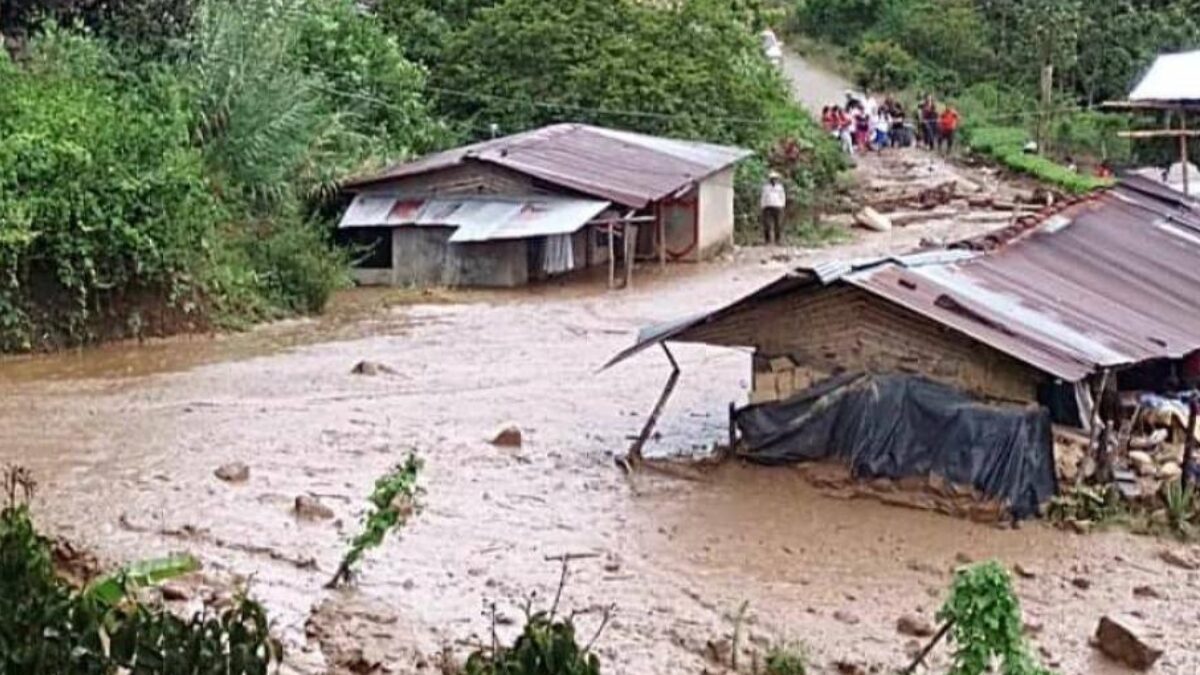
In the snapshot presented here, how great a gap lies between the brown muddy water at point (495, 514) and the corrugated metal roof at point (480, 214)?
4817mm

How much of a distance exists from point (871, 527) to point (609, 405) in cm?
475

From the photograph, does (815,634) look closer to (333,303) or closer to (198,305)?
(198,305)

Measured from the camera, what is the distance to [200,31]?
81.7 feet

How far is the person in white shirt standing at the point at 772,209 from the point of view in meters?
30.9

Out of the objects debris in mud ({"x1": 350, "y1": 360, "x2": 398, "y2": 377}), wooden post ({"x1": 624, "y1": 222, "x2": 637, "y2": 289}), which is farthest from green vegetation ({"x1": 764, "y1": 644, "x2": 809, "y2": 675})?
wooden post ({"x1": 624, "y1": 222, "x2": 637, "y2": 289})

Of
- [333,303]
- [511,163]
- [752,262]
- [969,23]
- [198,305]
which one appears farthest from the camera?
[969,23]

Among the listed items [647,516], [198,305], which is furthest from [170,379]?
[647,516]

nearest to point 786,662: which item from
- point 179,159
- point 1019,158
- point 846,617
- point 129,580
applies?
point 846,617

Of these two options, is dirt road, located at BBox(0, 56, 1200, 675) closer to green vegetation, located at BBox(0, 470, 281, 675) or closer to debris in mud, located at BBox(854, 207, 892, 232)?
green vegetation, located at BBox(0, 470, 281, 675)

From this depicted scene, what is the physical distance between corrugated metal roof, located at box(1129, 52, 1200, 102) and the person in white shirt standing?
9.78 m

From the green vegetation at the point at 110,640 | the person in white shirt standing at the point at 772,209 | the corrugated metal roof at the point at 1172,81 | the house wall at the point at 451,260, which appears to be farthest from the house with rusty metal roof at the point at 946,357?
the person in white shirt standing at the point at 772,209

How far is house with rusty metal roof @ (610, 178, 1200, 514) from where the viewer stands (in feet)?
45.5

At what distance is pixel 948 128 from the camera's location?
128ft

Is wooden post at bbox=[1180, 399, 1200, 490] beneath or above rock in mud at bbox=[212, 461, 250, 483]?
above
